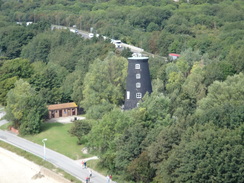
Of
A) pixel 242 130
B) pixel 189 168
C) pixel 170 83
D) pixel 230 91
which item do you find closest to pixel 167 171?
pixel 189 168

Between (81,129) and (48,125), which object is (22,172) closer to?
(81,129)

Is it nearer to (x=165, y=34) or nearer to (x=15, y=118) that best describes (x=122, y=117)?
(x=15, y=118)

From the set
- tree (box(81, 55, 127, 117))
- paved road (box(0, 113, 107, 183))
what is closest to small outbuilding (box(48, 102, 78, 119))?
tree (box(81, 55, 127, 117))

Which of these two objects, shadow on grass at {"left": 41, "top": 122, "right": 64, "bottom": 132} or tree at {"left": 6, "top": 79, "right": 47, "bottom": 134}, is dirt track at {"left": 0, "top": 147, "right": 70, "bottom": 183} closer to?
tree at {"left": 6, "top": 79, "right": 47, "bottom": 134}

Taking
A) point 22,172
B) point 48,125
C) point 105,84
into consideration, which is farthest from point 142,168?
point 48,125

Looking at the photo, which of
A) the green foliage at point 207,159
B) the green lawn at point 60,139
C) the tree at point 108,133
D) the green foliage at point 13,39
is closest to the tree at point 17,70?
the green lawn at point 60,139

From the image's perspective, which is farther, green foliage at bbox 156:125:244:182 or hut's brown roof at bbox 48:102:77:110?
hut's brown roof at bbox 48:102:77:110
